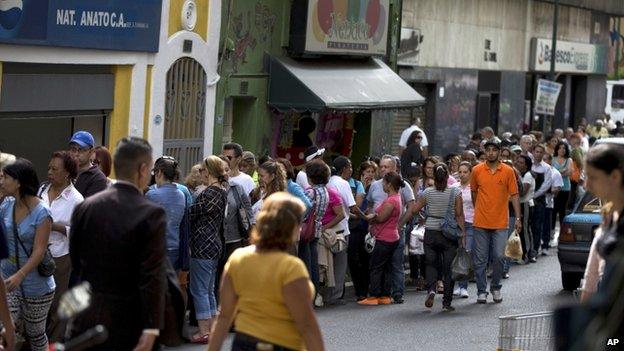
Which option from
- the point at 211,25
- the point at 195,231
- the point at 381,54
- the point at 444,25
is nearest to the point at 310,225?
the point at 195,231

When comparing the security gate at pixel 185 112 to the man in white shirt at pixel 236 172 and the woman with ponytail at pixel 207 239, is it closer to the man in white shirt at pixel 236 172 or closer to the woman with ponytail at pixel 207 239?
the man in white shirt at pixel 236 172

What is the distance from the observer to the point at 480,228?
1783 cm

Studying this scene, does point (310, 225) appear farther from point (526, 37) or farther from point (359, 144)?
point (526, 37)

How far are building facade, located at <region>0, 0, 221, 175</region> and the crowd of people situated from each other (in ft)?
5.38

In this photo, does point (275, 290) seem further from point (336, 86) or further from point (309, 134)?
point (309, 134)

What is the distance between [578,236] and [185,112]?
5.91 metres

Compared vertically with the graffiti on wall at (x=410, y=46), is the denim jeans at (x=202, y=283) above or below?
below

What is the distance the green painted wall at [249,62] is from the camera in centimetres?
2227

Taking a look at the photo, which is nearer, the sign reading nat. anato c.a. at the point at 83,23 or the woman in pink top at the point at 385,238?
the sign reading nat. anato c.a. at the point at 83,23

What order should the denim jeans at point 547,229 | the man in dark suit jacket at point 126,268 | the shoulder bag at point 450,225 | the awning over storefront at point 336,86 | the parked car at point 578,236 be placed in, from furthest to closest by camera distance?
the awning over storefront at point 336,86, the denim jeans at point 547,229, the parked car at point 578,236, the shoulder bag at point 450,225, the man in dark suit jacket at point 126,268

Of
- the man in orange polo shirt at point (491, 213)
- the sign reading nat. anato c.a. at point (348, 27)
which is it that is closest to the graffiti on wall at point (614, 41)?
the sign reading nat. anato c.a. at point (348, 27)

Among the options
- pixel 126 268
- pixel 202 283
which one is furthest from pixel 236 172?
pixel 126 268

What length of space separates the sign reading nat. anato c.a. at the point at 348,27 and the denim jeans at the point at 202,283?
10.5 metres

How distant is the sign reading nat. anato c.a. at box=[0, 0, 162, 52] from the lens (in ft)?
53.7
